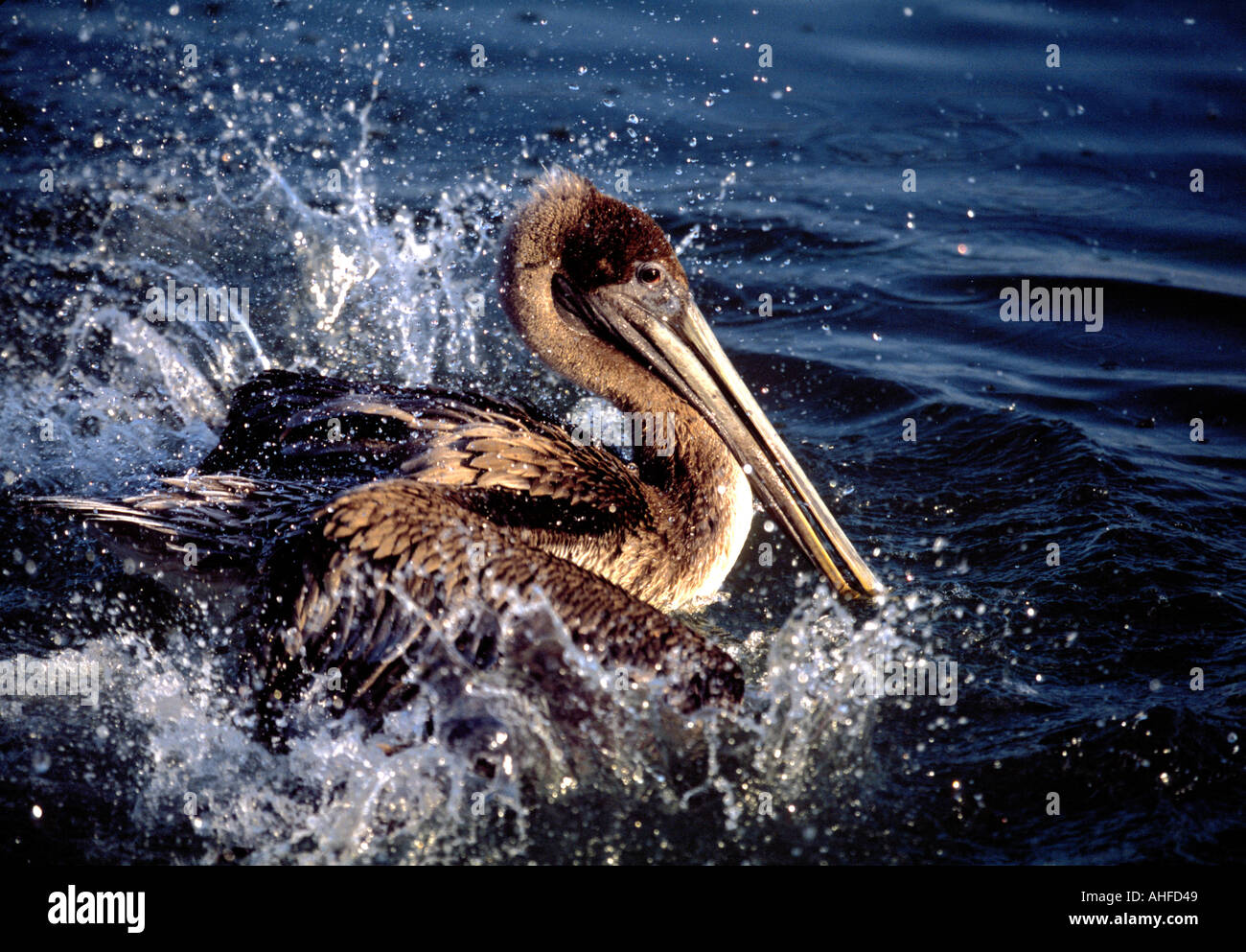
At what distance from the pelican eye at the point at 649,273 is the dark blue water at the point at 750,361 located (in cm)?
123

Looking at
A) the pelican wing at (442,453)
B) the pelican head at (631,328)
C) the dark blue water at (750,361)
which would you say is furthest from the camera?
the pelican head at (631,328)

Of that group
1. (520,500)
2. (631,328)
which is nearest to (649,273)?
(631,328)

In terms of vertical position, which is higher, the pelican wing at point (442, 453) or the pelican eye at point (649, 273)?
the pelican eye at point (649, 273)

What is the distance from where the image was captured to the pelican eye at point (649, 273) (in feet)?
13.8

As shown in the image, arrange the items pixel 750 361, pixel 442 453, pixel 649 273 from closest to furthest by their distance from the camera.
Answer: pixel 442 453
pixel 649 273
pixel 750 361

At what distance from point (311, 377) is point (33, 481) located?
4.30 ft

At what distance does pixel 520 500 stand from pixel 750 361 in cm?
275

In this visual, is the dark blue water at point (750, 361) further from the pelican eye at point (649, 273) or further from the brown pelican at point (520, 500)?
the pelican eye at point (649, 273)

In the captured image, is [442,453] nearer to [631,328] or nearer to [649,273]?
[631,328]

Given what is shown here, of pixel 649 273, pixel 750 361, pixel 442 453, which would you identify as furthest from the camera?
pixel 750 361

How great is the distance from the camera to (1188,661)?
4.02 meters

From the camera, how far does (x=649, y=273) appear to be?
421cm

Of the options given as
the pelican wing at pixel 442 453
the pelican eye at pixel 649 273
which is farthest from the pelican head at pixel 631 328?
the pelican wing at pixel 442 453

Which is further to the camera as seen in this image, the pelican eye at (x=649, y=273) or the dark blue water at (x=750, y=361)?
the pelican eye at (x=649, y=273)
